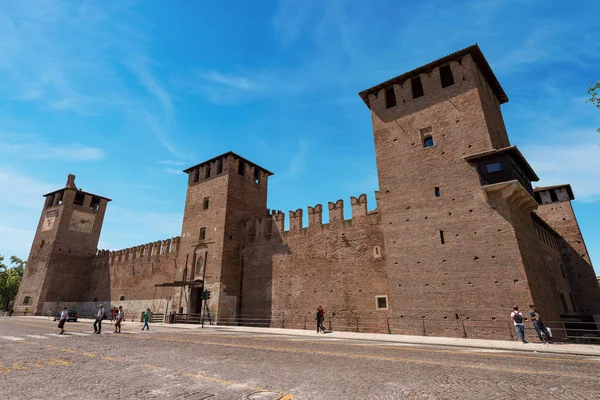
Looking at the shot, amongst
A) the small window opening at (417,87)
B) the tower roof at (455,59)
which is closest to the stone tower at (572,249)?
the tower roof at (455,59)

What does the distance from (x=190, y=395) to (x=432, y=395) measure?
11.1 feet

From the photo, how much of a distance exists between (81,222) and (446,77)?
142 ft

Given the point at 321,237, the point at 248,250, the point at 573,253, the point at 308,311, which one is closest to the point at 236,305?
the point at 248,250

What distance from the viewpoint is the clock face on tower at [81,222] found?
127 feet

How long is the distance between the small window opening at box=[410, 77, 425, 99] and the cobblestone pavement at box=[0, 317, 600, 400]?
605 inches

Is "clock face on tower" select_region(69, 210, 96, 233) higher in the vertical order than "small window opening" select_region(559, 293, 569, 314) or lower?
higher

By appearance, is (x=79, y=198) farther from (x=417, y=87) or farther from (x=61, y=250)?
(x=417, y=87)

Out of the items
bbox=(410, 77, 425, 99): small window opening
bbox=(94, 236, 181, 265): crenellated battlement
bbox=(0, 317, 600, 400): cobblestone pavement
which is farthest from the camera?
bbox=(94, 236, 181, 265): crenellated battlement

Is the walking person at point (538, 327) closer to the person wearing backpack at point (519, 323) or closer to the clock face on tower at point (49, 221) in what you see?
the person wearing backpack at point (519, 323)

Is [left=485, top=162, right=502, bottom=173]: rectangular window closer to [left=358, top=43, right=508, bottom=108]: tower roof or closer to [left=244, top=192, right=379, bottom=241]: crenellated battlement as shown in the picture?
[left=244, top=192, right=379, bottom=241]: crenellated battlement

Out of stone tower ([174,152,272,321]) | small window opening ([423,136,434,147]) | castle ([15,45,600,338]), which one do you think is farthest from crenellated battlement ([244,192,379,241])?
small window opening ([423,136,434,147])

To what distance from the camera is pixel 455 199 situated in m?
15.2

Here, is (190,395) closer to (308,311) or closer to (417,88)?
(308,311)

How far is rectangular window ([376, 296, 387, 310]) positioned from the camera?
1678 centimetres
